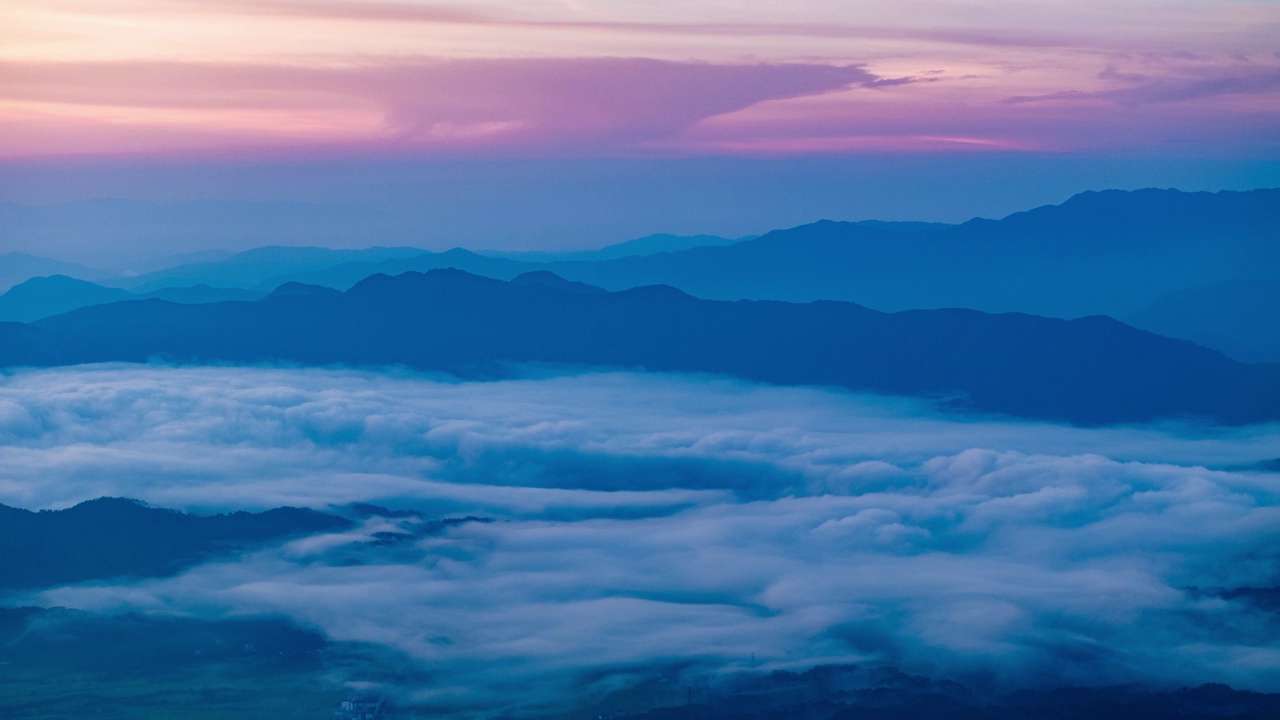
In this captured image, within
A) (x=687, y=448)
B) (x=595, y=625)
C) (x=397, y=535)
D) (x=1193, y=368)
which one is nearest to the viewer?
(x=595, y=625)

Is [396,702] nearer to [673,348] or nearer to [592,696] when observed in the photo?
[592,696]

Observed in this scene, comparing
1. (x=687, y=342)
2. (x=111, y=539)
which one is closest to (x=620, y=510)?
(x=111, y=539)

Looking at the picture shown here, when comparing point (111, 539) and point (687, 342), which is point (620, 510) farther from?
point (687, 342)

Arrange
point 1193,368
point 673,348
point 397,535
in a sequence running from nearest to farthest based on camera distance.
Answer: point 397,535 → point 1193,368 → point 673,348

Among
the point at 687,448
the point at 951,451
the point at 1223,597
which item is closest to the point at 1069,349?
the point at 951,451

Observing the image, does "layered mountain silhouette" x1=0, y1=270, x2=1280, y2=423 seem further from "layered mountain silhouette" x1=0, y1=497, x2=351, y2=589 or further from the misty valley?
"layered mountain silhouette" x1=0, y1=497, x2=351, y2=589

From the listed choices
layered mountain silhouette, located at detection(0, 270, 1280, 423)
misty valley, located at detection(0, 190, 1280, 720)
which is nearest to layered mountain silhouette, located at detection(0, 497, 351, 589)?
misty valley, located at detection(0, 190, 1280, 720)
